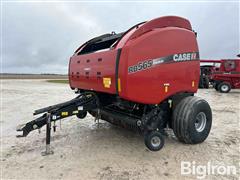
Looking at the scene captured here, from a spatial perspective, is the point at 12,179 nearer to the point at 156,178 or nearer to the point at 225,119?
the point at 156,178

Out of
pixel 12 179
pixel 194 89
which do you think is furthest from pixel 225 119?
pixel 12 179

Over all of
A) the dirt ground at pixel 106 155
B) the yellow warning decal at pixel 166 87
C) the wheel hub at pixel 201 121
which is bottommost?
the dirt ground at pixel 106 155

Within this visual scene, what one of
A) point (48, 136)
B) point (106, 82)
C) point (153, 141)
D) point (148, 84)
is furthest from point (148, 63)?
point (48, 136)

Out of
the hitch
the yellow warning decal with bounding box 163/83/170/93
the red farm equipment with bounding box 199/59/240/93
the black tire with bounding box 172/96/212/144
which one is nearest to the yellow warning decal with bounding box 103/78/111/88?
the hitch

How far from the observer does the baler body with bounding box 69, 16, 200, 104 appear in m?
3.14

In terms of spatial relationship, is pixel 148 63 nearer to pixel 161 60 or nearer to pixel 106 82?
pixel 161 60

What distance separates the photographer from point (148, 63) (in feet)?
10.7

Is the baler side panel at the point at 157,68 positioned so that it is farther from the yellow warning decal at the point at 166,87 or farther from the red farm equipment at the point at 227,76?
the red farm equipment at the point at 227,76

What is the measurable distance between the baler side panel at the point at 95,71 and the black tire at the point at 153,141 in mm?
877

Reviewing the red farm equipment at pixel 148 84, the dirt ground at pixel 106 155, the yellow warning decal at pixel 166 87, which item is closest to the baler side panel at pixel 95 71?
the red farm equipment at pixel 148 84

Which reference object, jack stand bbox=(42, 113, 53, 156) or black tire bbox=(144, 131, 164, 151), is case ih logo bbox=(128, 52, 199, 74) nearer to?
black tire bbox=(144, 131, 164, 151)

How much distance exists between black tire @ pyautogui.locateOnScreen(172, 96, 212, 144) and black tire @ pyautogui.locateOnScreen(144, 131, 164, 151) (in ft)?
1.97

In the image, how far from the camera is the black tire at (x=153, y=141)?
3.30 metres

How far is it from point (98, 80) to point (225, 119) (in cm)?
424
